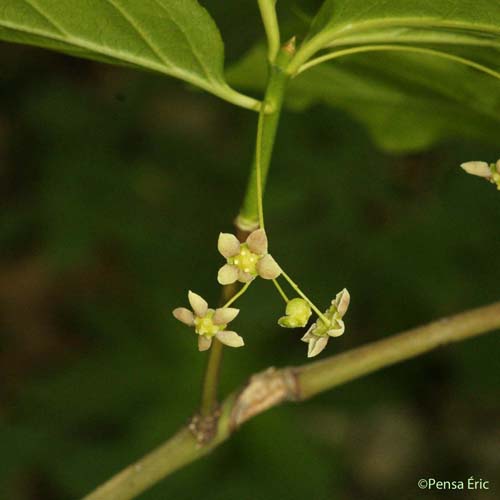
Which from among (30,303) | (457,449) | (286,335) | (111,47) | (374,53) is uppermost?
(30,303)

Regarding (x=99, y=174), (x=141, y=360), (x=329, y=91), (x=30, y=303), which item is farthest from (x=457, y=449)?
A: (x=329, y=91)

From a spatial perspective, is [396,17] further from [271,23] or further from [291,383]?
[291,383]

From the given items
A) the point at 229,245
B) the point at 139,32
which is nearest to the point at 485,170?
the point at 229,245

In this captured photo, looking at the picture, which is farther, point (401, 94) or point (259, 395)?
point (401, 94)

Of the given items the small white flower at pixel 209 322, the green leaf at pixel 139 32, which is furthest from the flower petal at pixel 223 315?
the green leaf at pixel 139 32

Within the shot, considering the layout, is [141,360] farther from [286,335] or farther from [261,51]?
[261,51]

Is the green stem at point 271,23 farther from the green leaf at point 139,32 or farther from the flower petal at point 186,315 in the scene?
the flower petal at point 186,315

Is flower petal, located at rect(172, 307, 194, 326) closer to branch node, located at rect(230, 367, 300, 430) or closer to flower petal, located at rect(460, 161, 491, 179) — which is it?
branch node, located at rect(230, 367, 300, 430)

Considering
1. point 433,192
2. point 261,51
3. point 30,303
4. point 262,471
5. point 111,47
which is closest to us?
point 111,47

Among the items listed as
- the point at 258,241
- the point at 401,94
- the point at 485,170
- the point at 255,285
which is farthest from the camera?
the point at 255,285
